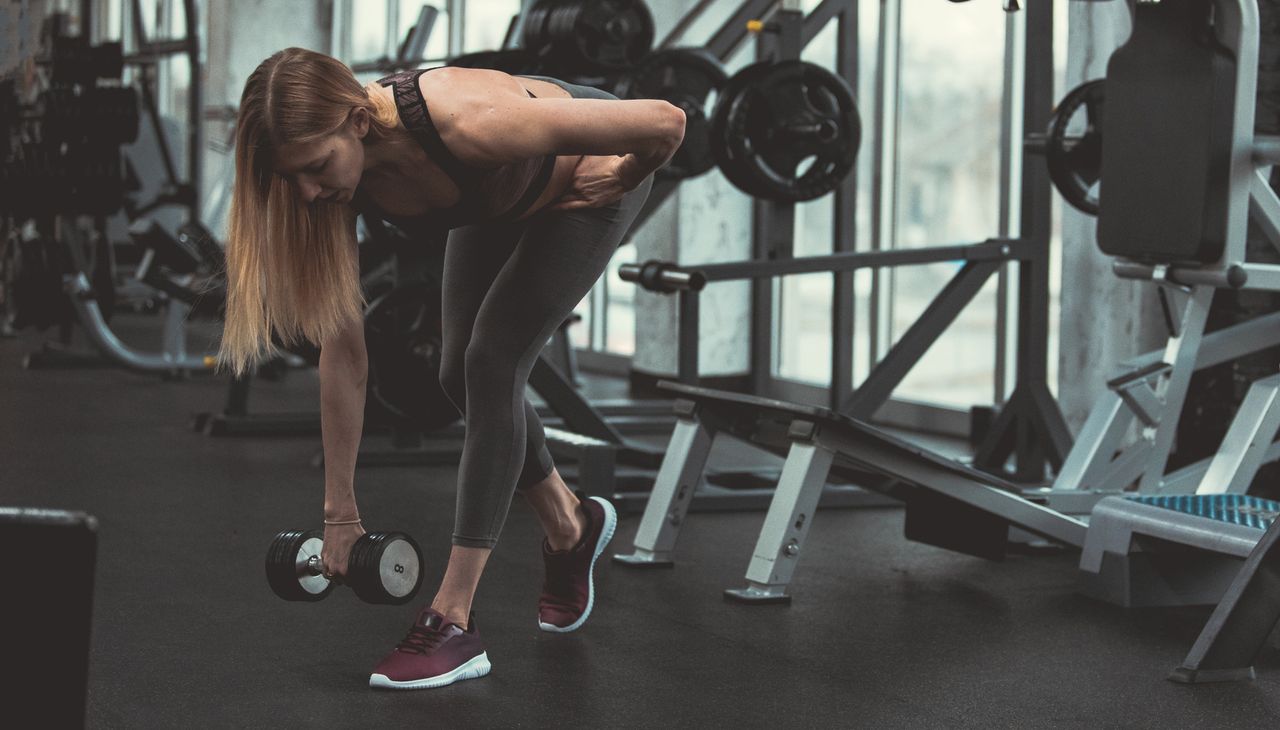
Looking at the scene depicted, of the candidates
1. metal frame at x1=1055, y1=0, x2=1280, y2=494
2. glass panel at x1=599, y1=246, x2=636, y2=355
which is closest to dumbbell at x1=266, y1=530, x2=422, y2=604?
metal frame at x1=1055, y1=0, x2=1280, y2=494

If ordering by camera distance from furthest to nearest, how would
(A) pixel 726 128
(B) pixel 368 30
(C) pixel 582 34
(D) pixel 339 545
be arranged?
1. (B) pixel 368 30
2. (C) pixel 582 34
3. (A) pixel 726 128
4. (D) pixel 339 545

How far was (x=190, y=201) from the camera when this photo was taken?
259 inches

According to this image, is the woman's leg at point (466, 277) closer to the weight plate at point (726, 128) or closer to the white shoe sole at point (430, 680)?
the white shoe sole at point (430, 680)

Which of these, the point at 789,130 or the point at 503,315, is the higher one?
the point at 789,130

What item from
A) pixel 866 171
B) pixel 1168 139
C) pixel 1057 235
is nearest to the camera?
pixel 1168 139

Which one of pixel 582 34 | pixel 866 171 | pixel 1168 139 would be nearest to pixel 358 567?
pixel 1168 139

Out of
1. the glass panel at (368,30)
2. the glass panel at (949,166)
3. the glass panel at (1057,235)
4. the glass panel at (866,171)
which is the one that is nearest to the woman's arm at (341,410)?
the glass panel at (1057,235)

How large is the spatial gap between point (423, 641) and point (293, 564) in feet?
0.68

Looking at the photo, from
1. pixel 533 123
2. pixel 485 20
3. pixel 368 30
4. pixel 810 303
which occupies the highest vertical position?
pixel 368 30

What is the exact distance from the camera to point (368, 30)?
10906 millimetres

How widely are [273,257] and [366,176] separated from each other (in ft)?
0.52

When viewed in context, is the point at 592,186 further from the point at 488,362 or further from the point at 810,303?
the point at 810,303

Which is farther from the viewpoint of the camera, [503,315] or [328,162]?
[503,315]

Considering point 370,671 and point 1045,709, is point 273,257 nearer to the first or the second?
point 370,671
